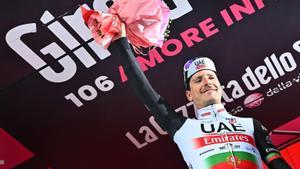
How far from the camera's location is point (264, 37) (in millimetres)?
2850

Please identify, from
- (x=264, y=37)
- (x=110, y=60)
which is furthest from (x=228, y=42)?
(x=110, y=60)

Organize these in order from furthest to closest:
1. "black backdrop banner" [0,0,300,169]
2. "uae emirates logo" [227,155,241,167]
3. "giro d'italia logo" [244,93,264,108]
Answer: "giro d'italia logo" [244,93,264,108], "black backdrop banner" [0,0,300,169], "uae emirates logo" [227,155,241,167]

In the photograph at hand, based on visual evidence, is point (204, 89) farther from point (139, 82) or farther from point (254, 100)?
point (254, 100)

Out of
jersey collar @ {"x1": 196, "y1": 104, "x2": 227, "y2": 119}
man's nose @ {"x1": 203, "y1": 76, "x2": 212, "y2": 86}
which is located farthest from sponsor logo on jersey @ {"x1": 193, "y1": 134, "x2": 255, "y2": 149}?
man's nose @ {"x1": 203, "y1": 76, "x2": 212, "y2": 86}

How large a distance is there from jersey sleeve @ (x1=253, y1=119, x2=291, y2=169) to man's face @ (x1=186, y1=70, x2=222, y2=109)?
20 cm

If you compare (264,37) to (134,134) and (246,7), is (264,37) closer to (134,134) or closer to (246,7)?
(246,7)

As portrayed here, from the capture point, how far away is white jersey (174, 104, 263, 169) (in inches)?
74.6

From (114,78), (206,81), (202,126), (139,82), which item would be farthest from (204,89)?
(114,78)

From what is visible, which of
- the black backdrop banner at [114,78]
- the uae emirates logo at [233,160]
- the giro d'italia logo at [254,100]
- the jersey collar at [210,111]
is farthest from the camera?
the giro d'italia logo at [254,100]

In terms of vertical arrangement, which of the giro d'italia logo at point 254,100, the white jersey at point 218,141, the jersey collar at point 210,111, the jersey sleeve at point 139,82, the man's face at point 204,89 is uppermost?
the jersey sleeve at point 139,82

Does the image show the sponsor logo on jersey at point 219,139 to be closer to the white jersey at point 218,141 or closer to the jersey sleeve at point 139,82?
the white jersey at point 218,141

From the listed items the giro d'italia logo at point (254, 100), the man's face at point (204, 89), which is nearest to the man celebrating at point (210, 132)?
the man's face at point (204, 89)

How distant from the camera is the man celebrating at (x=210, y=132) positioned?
74.9 inches

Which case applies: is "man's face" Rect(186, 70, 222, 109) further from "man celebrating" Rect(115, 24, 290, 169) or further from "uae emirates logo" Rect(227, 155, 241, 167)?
"uae emirates logo" Rect(227, 155, 241, 167)
